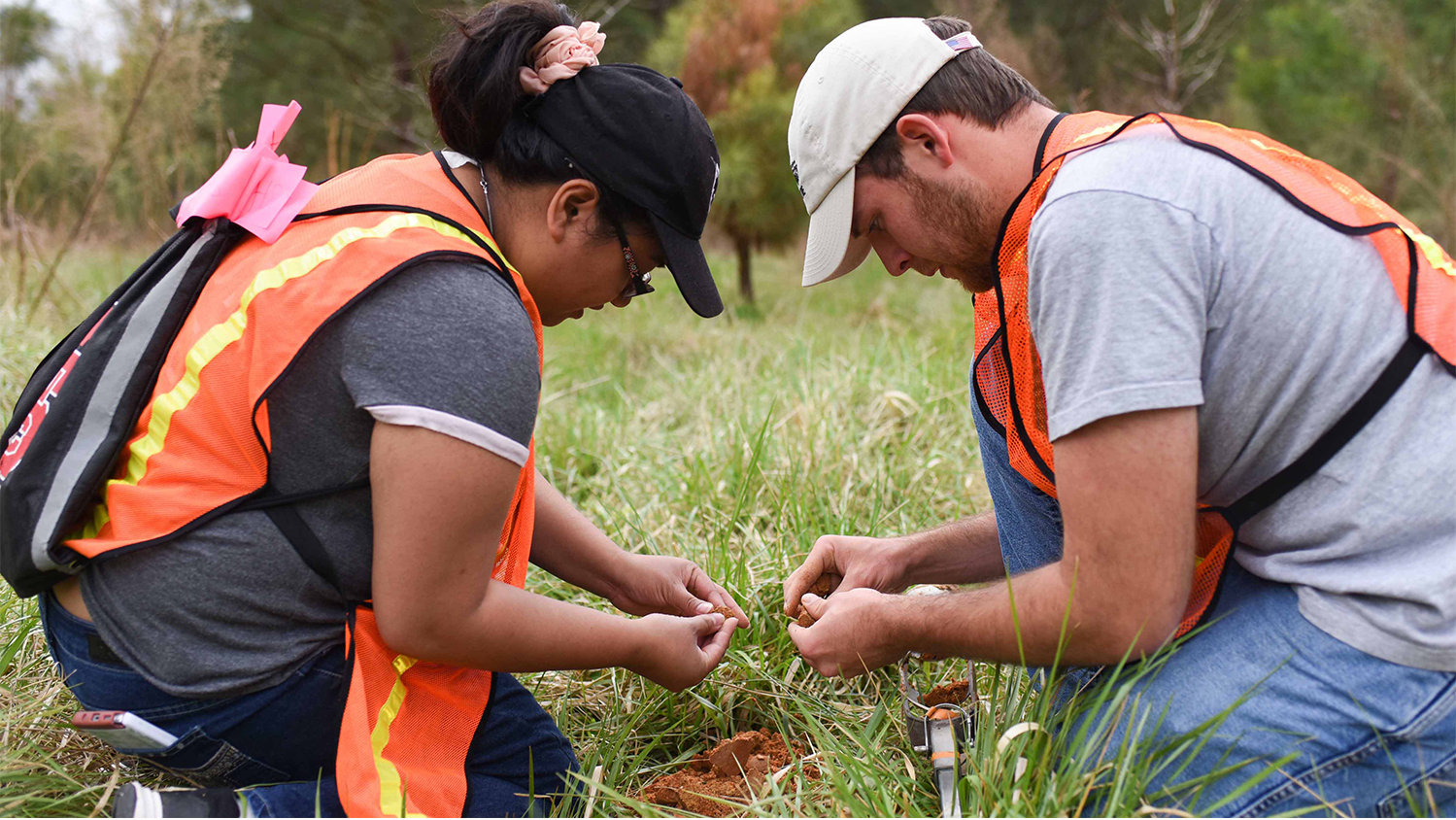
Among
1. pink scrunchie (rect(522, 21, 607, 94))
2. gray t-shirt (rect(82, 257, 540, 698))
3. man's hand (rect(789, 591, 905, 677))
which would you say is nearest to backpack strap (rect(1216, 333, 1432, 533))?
man's hand (rect(789, 591, 905, 677))

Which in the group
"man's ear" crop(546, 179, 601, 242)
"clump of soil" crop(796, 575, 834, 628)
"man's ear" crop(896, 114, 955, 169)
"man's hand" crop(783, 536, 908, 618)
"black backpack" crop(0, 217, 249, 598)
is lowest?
"clump of soil" crop(796, 575, 834, 628)

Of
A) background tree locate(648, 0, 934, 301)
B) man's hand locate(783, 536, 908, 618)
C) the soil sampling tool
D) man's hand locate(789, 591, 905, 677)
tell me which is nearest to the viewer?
the soil sampling tool

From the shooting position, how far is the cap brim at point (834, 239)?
5.92 ft

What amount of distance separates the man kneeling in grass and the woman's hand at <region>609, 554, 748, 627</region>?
68cm

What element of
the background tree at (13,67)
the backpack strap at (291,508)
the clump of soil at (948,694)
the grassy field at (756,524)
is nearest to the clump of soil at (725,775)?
the grassy field at (756,524)

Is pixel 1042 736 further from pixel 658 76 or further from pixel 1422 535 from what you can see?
pixel 658 76

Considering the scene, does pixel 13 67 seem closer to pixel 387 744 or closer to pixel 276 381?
pixel 276 381

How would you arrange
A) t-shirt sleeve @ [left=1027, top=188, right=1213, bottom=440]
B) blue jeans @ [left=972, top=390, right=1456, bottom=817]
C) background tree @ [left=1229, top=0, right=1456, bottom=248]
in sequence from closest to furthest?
1. t-shirt sleeve @ [left=1027, top=188, right=1213, bottom=440]
2. blue jeans @ [left=972, top=390, right=1456, bottom=817]
3. background tree @ [left=1229, top=0, right=1456, bottom=248]

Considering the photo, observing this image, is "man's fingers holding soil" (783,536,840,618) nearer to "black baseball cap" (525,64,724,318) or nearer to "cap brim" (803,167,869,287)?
"cap brim" (803,167,869,287)

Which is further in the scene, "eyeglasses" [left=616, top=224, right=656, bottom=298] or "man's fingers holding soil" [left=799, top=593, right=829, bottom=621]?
"man's fingers holding soil" [left=799, top=593, right=829, bottom=621]

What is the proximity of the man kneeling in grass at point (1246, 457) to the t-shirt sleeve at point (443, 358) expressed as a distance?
2.40ft

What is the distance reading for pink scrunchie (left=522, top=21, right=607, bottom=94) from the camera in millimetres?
1694

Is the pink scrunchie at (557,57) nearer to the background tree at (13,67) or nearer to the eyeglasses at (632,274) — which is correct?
the eyeglasses at (632,274)

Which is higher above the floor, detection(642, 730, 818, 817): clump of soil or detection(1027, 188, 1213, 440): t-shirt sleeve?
detection(1027, 188, 1213, 440): t-shirt sleeve
